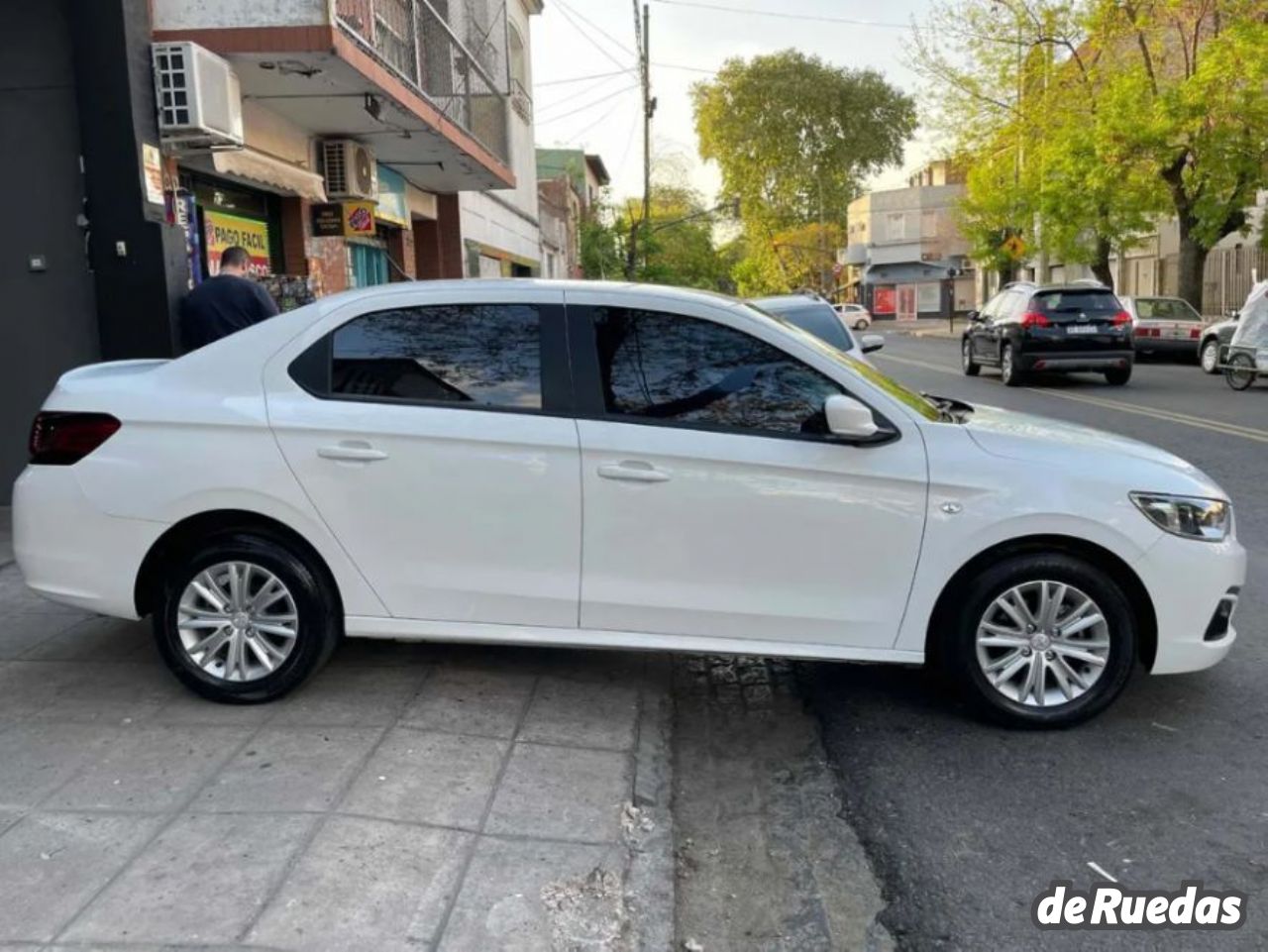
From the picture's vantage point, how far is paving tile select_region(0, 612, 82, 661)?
5.12m

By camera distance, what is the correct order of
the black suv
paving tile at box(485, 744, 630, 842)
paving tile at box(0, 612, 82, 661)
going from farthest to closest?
1. the black suv
2. paving tile at box(0, 612, 82, 661)
3. paving tile at box(485, 744, 630, 842)

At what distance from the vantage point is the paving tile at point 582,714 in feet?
13.7

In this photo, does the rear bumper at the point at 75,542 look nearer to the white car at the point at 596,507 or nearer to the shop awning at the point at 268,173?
the white car at the point at 596,507

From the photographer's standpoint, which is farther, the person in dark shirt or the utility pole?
the utility pole

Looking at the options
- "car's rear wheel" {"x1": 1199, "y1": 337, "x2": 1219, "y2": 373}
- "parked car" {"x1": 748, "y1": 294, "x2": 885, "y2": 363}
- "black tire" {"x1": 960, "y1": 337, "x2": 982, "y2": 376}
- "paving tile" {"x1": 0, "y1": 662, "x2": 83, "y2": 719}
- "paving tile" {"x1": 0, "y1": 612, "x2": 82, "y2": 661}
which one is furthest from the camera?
"black tire" {"x1": 960, "y1": 337, "x2": 982, "y2": 376}

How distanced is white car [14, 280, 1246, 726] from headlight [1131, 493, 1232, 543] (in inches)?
0.4

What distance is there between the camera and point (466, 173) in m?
16.2

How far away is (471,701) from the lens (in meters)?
4.48

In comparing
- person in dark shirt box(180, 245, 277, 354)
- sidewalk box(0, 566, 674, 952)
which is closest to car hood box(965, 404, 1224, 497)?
sidewalk box(0, 566, 674, 952)

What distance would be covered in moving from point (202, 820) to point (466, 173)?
45.7 ft

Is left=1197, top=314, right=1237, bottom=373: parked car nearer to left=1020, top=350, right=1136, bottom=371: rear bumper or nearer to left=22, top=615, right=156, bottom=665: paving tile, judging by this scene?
left=1020, top=350, right=1136, bottom=371: rear bumper

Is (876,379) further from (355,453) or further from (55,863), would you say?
(55,863)

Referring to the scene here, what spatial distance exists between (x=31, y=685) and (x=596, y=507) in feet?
8.49

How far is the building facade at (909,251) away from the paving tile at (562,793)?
226 feet
